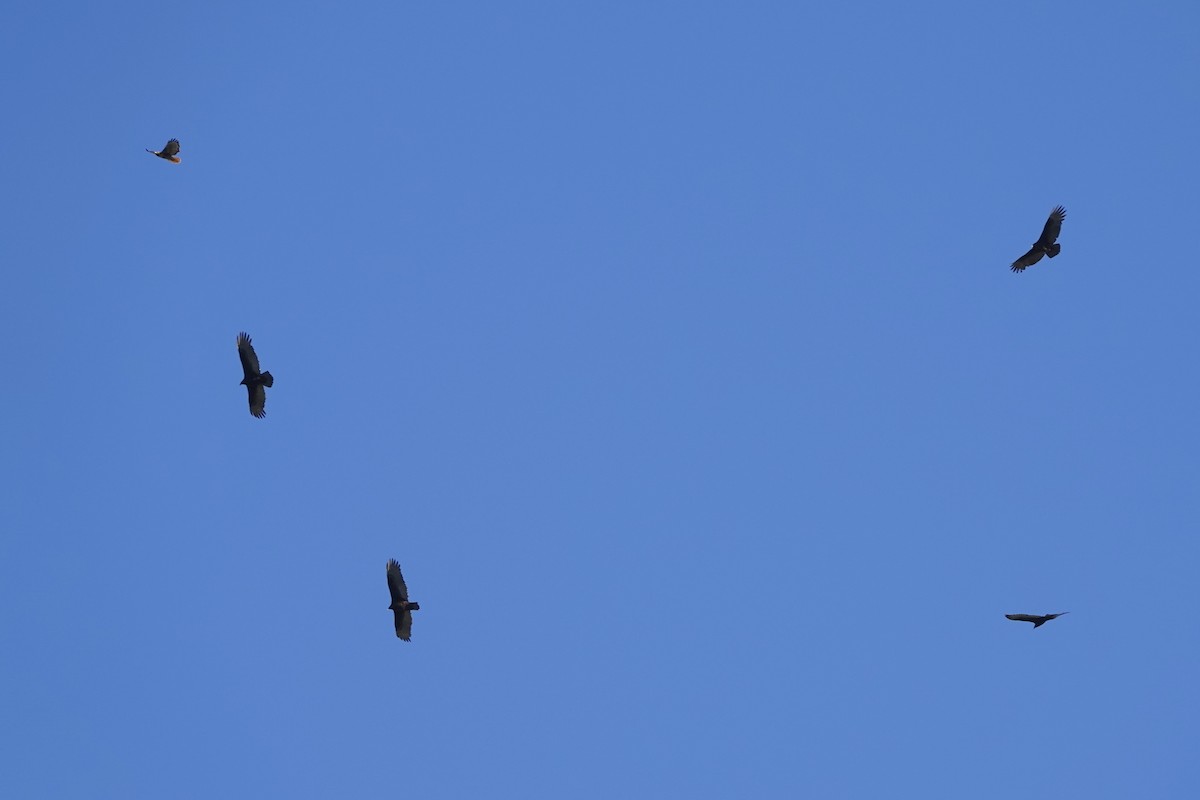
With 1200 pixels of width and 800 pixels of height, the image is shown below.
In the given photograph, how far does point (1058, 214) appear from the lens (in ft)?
195

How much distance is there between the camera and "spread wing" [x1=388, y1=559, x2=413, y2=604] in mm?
61562

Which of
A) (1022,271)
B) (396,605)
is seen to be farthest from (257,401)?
(1022,271)

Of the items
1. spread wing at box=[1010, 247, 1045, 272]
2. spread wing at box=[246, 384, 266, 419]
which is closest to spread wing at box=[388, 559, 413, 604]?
spread wing at box=[246, 384, 266, 419]

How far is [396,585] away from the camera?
202 ft

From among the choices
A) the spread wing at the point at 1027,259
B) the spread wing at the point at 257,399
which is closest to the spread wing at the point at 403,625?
the spread wing at the point at 257,399

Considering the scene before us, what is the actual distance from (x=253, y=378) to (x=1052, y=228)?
2636 centimetres

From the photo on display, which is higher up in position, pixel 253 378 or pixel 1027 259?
pixel 1027 259

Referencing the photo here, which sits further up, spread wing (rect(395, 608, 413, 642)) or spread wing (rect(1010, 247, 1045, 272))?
spread wing (rect(1010, 247, 1045, 272))

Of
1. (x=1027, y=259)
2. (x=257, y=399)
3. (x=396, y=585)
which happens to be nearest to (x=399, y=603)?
(x=396, y=585)

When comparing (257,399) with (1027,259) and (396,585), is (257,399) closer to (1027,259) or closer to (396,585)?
(396,585)

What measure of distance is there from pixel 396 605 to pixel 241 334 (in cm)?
1021

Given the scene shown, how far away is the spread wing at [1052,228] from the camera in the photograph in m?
59.4

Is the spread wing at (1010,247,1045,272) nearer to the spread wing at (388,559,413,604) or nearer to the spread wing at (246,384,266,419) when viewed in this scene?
the spread wing at (388,559,413,604)

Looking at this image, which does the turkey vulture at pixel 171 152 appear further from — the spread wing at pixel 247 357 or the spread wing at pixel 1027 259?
the spread wing at pixel 1027 259
